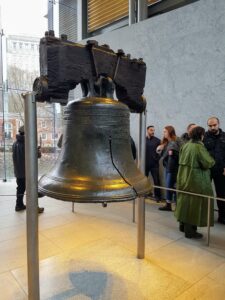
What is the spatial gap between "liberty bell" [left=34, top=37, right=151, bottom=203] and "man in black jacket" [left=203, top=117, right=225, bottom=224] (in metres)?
2.77

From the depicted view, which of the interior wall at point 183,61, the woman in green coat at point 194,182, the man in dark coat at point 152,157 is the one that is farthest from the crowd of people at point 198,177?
the man in dark coat at point 152,157

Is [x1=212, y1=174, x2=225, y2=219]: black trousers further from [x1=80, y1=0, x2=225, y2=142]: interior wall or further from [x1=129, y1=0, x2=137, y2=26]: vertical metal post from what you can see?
[x1=129, y1=0, x2=137, y2=26]: vertical metal post

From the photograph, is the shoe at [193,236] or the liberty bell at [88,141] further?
the shoe at [193,236]

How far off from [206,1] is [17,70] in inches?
206

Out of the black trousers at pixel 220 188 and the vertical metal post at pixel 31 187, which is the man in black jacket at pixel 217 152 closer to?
the black trousers at pixel 220 188

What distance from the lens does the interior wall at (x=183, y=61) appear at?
4625 millimetres

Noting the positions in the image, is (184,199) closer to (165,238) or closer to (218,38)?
(165,238)

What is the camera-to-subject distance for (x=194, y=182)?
3.58 metres

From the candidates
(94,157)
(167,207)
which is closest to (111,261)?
(94,157)

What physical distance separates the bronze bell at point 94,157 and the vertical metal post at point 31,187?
34 centimetres

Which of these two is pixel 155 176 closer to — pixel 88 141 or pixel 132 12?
pixel 132 12

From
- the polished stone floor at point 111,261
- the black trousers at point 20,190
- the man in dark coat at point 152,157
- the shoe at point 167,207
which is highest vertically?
the man in dark coat at point 152,157

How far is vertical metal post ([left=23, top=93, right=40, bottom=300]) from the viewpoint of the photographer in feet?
6.31

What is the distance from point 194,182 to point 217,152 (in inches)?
34.0
